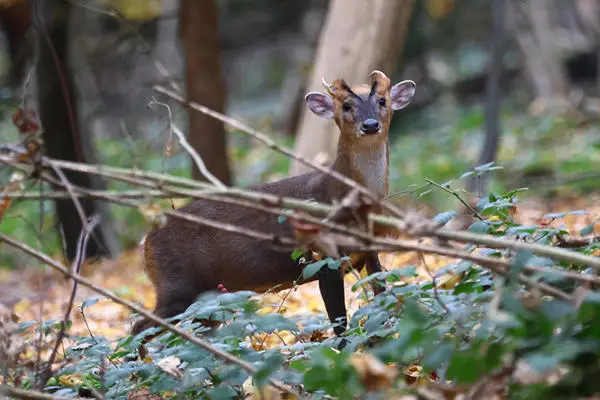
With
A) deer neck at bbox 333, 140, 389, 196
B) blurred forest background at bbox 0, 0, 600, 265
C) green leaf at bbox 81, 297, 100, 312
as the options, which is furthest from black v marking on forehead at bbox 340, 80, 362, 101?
green leaf at bbox 81, 297, 100, 312

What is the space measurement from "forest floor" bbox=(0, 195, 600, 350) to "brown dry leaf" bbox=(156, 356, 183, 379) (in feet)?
3.43

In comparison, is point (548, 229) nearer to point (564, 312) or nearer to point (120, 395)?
point (564, 312)

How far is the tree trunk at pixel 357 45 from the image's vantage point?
873cm

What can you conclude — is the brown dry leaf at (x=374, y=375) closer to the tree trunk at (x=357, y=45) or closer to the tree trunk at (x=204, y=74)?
the tree trunk at (x=357, y=45)

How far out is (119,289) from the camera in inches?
310

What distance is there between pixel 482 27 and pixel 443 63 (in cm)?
207

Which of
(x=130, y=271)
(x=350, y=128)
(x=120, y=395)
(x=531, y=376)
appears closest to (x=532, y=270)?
(x=531, y=376)

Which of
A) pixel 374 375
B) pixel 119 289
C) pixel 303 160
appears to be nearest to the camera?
pixel 374 375

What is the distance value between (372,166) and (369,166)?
17 mm

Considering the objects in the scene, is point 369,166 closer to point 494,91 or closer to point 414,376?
point 414,376

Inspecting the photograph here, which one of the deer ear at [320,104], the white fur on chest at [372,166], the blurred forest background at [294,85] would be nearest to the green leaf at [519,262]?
the blurred forest background at [294,85]

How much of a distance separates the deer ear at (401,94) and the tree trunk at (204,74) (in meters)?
4.44

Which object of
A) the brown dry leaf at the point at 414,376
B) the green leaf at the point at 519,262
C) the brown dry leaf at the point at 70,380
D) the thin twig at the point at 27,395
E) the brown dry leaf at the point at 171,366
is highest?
the green leaf at the point at 519,262

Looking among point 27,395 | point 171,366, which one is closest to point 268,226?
point 171,366
